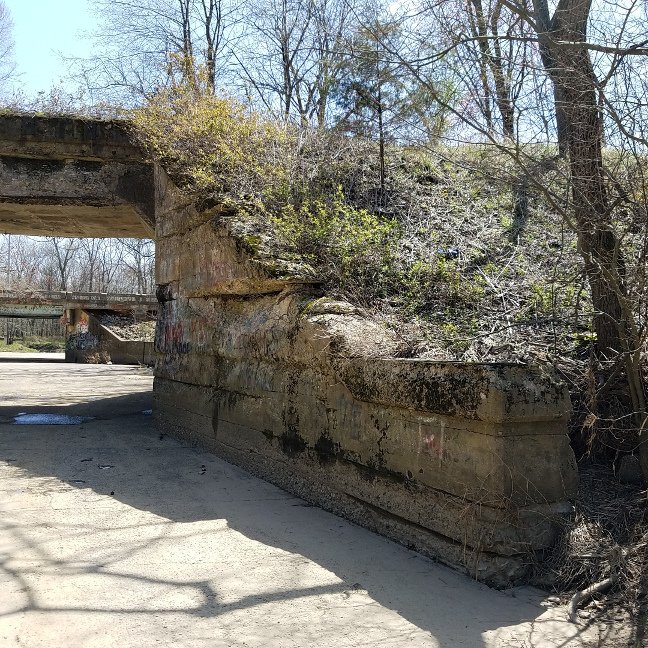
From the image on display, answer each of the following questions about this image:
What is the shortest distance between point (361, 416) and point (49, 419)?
6.40 metres

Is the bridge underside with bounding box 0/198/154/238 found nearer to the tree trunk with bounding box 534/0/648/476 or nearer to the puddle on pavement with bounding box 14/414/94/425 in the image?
the puddle on pavement with bounding box 14/414/94/425

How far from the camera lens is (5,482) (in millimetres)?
5734

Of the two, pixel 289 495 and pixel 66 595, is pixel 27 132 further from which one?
pixel 66 595

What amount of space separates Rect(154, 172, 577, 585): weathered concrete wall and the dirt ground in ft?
0.76

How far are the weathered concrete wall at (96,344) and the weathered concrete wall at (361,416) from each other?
55.6ft

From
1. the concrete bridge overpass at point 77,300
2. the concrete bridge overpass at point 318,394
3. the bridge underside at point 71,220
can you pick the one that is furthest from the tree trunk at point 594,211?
the concrete bridge overpass at point 77,300

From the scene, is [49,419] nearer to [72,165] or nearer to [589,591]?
[72,165]

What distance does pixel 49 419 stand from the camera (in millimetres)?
9414

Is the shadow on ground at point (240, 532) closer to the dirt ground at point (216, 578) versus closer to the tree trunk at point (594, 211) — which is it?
the dirt ground at point (216, 578)

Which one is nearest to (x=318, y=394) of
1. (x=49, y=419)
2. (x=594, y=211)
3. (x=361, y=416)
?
(x=361, y=416)

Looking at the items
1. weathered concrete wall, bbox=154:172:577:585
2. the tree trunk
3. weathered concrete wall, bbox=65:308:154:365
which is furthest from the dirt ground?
weathered concrete wall, bbox=65:308:154:365

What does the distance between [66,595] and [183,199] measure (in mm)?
5216

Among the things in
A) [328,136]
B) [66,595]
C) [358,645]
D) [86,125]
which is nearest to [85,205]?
[86,125]

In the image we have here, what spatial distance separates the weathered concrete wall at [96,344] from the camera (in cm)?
2445
